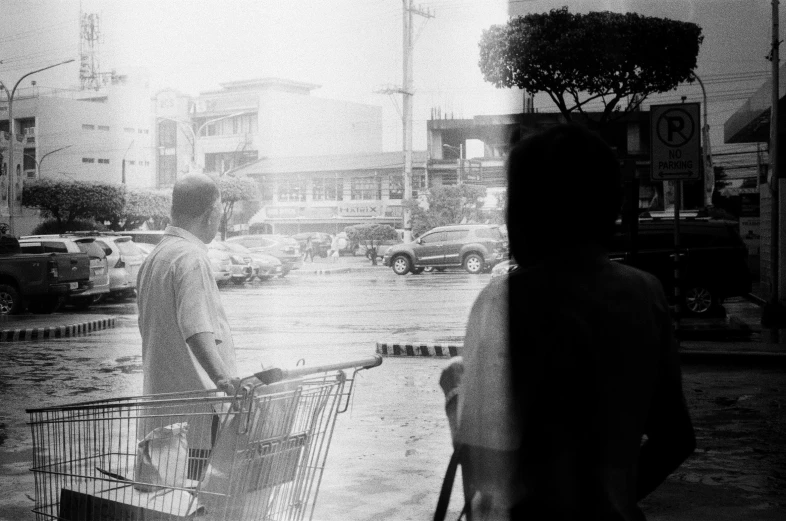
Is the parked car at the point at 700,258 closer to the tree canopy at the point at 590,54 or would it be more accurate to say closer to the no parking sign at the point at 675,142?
the no parking sign at the point at 675,142

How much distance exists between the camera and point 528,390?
5.46 feet

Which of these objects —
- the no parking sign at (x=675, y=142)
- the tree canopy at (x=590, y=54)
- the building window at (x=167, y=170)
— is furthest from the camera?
the building window at (x=167, y=170)

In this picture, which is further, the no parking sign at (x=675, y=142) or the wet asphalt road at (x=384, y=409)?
the no parking sign at (x=675, y=142)

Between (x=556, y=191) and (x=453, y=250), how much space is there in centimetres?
3153

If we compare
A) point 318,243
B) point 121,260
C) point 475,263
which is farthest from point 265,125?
point 121,260

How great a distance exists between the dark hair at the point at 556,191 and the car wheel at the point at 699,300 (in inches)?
→ 613

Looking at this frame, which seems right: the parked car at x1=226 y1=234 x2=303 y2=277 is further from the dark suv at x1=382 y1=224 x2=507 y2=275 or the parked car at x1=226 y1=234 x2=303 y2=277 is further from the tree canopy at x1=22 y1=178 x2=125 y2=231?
the tree canopy at x1=22 y1=178 x2=125 y2=231

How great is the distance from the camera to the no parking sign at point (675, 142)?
491 inches

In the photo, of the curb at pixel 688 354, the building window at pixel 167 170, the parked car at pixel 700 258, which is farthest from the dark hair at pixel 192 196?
the building window at pixel 167 170

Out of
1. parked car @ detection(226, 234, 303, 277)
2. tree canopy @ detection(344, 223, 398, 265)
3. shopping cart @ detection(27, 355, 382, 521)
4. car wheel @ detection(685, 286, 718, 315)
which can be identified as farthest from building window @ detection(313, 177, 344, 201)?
shopping cart @ detection(27, 355, 382, 521)

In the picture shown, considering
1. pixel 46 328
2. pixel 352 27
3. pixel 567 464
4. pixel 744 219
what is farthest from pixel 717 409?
pixel 352 27

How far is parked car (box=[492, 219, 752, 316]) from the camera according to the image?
54.2ft

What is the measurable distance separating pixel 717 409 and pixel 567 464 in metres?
7.52

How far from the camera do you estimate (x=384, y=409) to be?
8898 millimetres
